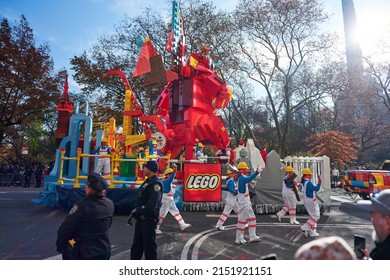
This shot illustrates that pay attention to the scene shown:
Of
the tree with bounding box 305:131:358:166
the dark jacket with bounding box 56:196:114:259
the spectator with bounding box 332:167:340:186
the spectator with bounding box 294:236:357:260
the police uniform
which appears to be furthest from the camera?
the spectator with bounding box 332:167:340:186

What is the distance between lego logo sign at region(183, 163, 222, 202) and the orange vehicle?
7.02 metres

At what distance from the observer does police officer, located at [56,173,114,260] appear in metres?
2.68

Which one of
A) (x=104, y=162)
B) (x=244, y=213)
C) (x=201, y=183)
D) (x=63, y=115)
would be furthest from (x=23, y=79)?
(x=244, y=213)

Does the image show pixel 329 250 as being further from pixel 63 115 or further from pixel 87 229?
pixel 63 115

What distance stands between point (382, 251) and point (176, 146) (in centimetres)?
947

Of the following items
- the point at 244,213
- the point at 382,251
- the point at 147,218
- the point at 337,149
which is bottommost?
the point at 244,213

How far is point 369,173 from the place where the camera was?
39.3 ft

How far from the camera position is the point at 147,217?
12.3ft

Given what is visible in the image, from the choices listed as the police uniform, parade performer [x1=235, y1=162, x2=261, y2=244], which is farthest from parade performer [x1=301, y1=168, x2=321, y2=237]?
the police uniform

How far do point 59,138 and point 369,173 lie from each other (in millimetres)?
12961

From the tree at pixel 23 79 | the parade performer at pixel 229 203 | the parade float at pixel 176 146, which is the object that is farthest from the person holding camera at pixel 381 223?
the tree at pixel 23 79

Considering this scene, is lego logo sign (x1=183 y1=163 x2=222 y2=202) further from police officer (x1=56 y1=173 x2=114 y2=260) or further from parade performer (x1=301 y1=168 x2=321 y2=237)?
police officer (x1=56 y1=173 x2=114 y2=260)
